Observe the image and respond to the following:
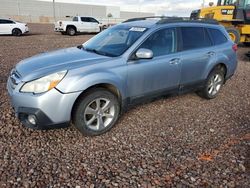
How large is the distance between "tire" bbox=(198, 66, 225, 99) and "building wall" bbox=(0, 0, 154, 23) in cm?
4485

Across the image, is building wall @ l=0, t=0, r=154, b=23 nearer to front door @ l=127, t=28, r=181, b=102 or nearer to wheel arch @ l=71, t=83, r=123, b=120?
front door @ l=127, t=28, r=181, b=102

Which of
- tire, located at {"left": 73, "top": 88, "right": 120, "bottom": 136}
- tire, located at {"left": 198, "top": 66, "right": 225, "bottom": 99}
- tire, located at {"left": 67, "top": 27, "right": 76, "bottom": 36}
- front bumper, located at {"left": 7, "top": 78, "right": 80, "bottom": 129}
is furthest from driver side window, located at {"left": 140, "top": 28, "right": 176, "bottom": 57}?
tire, located at {"left": 67, "top": 27, "right": 76, "bottom": 36}

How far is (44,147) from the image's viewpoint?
3.39 metres

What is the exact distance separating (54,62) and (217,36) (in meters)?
3.68

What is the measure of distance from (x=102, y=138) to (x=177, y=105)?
2059mm

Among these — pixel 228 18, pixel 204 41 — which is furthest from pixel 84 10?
pixel 204 41

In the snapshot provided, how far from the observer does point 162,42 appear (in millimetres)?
4289

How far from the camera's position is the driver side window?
4111 millimetres

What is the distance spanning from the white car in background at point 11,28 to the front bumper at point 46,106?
1837 cm

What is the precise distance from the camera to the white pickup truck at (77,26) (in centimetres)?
2141

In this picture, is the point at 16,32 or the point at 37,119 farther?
the point at 16,32

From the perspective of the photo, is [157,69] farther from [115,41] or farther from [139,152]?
[139,152]

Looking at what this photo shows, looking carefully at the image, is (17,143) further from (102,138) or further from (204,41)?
(204,41)

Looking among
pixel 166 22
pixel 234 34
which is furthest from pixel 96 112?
pixel 234 34
